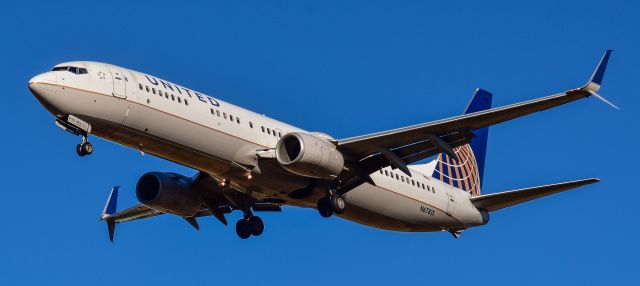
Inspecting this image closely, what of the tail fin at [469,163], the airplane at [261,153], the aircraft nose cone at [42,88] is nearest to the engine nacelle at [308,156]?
the airplane at [261,153]

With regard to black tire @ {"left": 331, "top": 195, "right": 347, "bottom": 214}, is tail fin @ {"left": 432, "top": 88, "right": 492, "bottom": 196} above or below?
above

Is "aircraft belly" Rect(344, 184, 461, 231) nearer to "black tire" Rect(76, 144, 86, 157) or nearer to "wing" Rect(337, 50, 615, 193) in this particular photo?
"wing" Rect(337, 50, 615, 193)

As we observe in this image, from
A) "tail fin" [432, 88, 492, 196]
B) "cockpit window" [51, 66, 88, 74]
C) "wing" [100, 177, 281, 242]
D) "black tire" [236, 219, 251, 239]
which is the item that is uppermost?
"tail fin" [432, 88, 492, 196]

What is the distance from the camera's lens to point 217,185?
1917 inches

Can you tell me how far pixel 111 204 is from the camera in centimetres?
5356

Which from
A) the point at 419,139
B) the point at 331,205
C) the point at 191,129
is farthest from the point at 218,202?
the point at 419,139

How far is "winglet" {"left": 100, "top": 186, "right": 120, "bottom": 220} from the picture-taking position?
175ft

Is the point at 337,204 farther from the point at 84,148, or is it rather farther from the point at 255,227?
the point at 84,148

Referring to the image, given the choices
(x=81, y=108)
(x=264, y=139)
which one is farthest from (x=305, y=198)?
(x=81, y=108)

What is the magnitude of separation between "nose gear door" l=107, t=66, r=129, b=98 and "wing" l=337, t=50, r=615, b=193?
27.3 feet

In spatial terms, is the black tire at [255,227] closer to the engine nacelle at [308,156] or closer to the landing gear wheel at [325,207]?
the landing gear wheel at [325,207]

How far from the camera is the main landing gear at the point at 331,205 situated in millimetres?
45625

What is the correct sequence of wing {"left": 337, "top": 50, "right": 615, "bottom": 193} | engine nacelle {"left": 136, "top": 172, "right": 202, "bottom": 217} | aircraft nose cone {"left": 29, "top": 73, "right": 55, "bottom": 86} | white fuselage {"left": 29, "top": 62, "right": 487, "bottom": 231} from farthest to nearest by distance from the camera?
1. engine nacelle {"left": 136, "top": 172, "right": 202, "bottom": 217}
2. wing {"left": 337, "top": 50, "right": 615, "bottom": 193}
3. white fuselage {"left": 29, "top": 62, "right": 487, "bottom": 231}
4. aircraft nose cone {"left": 29, "top": 73, "right": 55, "bottom": 86}

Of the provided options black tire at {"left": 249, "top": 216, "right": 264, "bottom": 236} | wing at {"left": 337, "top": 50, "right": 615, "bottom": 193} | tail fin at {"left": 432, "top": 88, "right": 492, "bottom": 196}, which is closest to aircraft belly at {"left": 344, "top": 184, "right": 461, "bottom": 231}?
wing at {"left": 337, "top": 50, "right": 615, "bottom": 193}
